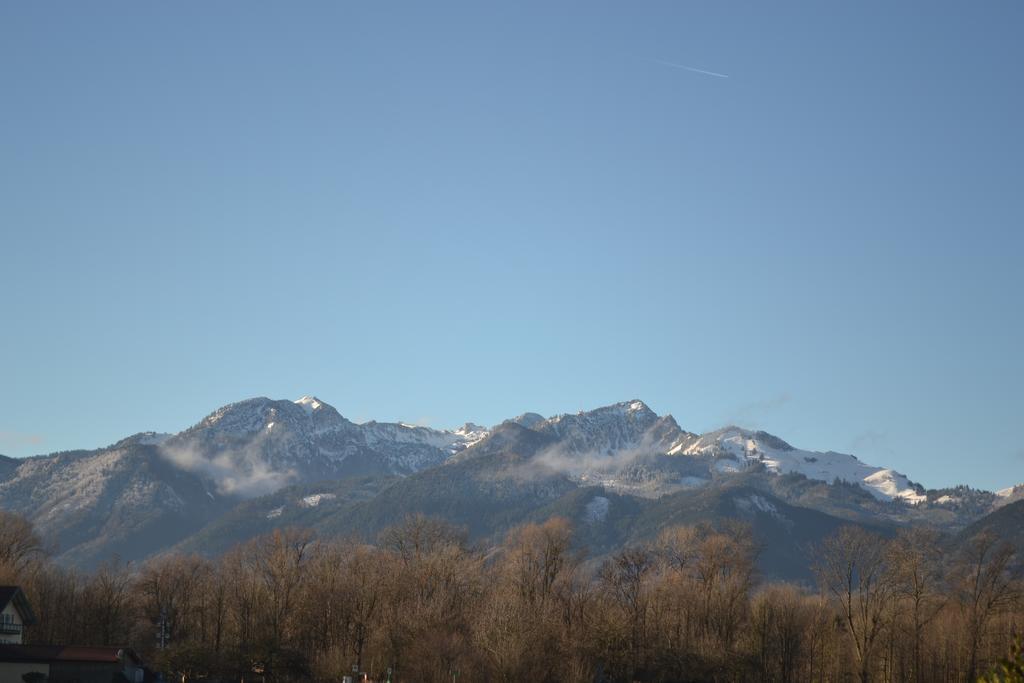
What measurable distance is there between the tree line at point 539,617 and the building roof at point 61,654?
15841 mm

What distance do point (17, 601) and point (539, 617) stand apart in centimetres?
4863

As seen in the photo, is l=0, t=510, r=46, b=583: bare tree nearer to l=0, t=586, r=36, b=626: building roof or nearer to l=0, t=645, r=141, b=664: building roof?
l=0, t=586, r=36, b=626: building roof

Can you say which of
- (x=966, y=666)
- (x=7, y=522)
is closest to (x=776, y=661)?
(x=966, y=666)

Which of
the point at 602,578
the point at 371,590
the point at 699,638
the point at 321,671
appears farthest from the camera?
the point at 602,578

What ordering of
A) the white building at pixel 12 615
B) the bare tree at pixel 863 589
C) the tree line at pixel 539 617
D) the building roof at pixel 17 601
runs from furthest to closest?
the bare tree at pixel 863 589 < the tree line at pixel 539 617 < the building roof at pixel 17 601 < the white building at pixel 12 615

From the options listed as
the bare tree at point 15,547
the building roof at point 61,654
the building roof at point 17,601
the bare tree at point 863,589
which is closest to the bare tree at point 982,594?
the bare tree at point 863,589

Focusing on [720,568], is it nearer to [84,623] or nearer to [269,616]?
[269,616]

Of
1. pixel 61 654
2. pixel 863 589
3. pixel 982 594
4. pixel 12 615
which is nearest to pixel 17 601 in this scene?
pixel 12 615

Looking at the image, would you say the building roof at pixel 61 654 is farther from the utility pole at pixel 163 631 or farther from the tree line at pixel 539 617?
the utility pole at pixel 163 631

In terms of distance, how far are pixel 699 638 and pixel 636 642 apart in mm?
20910

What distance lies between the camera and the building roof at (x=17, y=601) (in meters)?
104

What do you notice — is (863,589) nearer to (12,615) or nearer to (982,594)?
(982,594)

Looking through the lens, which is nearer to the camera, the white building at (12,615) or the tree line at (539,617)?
the white building at (12,615)

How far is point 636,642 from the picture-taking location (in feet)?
422
